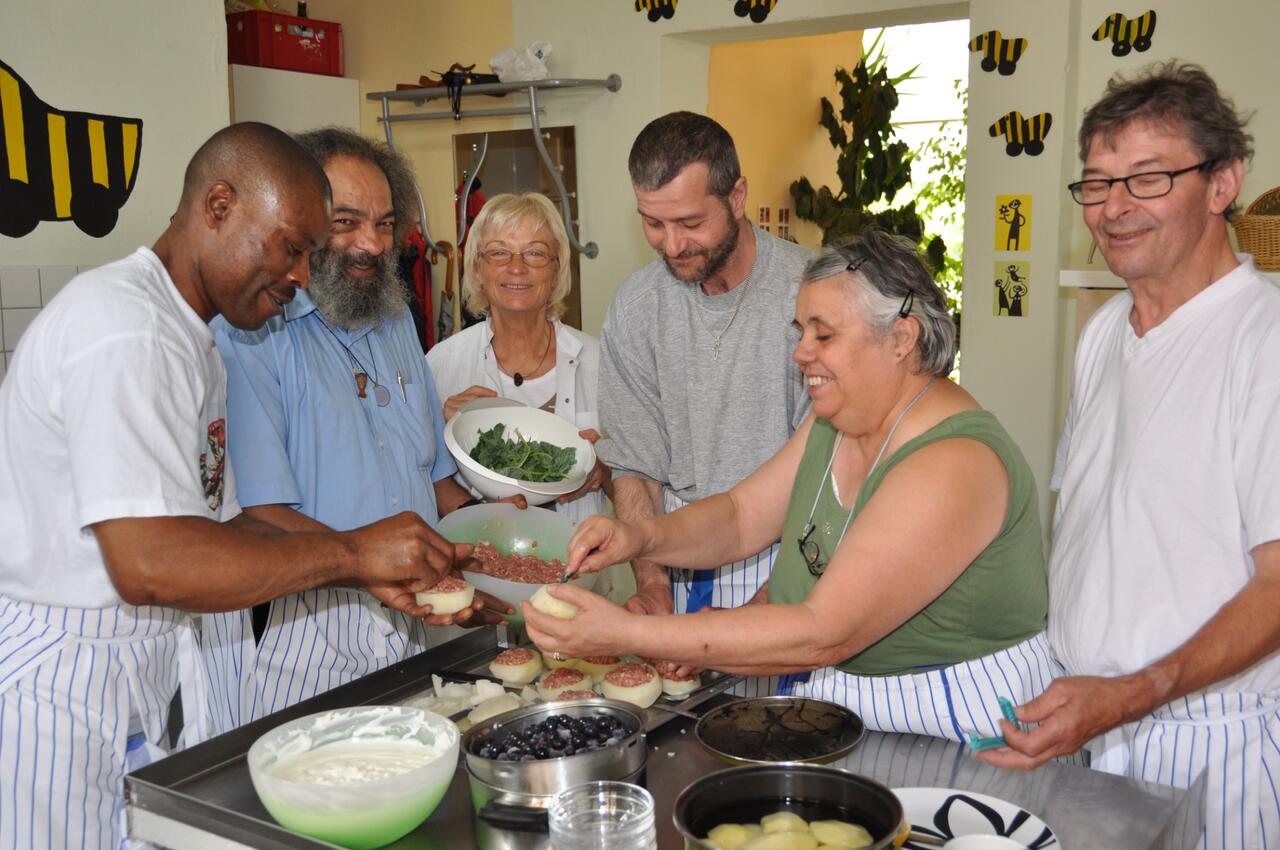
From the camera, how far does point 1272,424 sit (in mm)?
1712

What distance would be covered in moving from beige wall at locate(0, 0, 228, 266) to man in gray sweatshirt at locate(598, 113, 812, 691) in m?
1.64

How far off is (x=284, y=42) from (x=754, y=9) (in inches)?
85.8

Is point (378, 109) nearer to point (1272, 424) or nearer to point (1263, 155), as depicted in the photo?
point (1263, 155)

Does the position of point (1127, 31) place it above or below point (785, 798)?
above

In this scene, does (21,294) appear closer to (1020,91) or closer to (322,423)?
(322,423)

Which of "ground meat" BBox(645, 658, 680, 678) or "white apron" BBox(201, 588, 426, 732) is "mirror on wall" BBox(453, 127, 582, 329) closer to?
"white apron" BBox(201, 588, 426, 732)

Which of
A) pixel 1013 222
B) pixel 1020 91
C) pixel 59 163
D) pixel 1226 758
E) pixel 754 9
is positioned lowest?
pixel 1226 758

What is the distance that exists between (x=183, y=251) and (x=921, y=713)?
1368mm

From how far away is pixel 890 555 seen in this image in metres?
1.70

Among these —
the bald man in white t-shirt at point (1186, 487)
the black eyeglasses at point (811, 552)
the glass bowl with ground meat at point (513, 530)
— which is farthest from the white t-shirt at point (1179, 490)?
the glass bowl with ground meat at point (513, 530)

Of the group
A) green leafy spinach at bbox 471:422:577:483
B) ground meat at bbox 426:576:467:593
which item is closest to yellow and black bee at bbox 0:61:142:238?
green leafy spinach at bbox 471:422:577:483

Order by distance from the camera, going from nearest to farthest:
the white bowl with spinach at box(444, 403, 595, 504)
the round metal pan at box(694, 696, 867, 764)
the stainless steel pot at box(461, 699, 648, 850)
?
1. the stainless steel pot at box(461, 699, 648, 850)
2. the round metal pan at box(694, 696, 867, 764)
3. the white bowl with spinach at box(444, 403, 595, 504)

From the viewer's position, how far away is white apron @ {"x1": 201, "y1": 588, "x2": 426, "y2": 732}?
91.7 inches

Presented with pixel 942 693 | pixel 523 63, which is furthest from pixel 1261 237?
pixel 523 63
